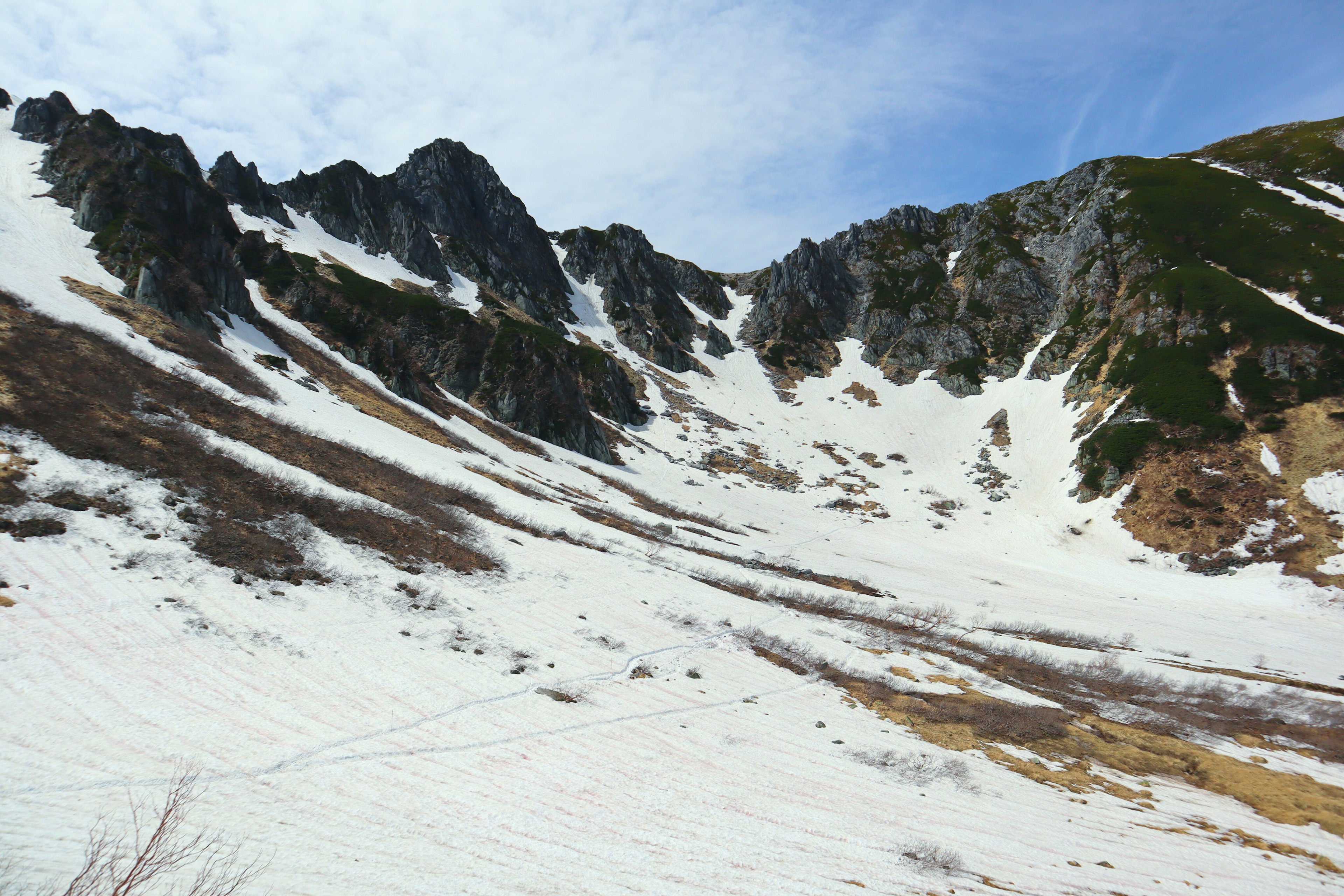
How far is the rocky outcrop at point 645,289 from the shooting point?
10125 cm

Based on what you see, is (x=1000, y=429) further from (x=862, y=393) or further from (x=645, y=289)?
(x=645, y=289)

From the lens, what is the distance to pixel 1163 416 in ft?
161

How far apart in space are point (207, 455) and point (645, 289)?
109849mm

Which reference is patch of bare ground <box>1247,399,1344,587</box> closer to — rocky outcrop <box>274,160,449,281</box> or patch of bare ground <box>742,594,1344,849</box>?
patch of bare ground <box>742,594,1344,849</box>

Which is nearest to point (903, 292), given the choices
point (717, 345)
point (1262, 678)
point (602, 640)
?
point (717, 345)

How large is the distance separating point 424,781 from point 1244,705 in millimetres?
24008

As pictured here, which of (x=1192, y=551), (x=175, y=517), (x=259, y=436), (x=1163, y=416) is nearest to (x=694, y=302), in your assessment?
(x=1163, y=416)

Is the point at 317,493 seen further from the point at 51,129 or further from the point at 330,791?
the point at 51,129

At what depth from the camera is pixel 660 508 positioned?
42.5 meters

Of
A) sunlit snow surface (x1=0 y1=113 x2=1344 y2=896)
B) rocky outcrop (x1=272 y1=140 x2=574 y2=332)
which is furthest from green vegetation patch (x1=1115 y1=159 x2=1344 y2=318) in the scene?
rocky outcrop (x1=272 y1=140 x2=574 y2=332)

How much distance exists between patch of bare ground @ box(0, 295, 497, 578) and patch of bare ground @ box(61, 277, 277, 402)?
4.88m

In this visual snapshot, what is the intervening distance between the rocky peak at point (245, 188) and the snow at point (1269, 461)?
124m

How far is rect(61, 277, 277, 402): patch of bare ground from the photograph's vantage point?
27.2 metres

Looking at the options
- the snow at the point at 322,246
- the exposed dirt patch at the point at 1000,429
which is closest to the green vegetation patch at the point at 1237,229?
the exposed dirt patch at the point at 1000,429
